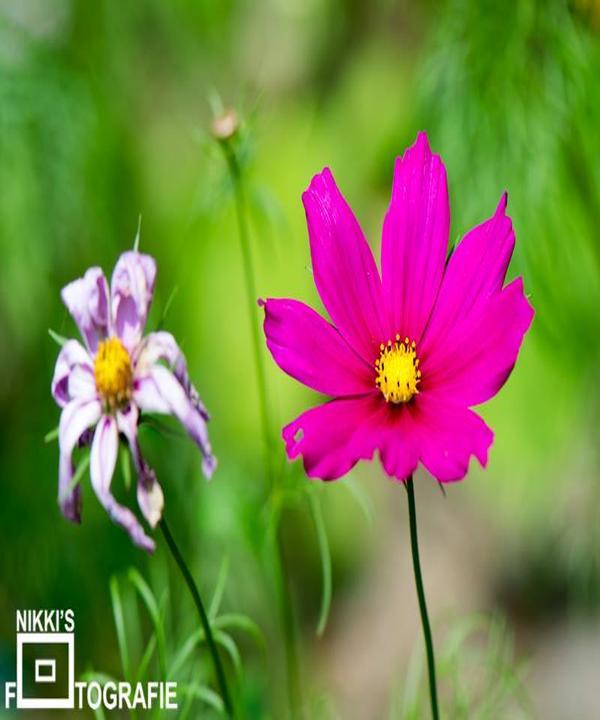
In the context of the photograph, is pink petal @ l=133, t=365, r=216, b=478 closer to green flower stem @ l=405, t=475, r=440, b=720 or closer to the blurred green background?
green flower stem @ l=405, t=475, r=440, b=720

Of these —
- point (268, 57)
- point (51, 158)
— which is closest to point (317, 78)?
point (268, 57)

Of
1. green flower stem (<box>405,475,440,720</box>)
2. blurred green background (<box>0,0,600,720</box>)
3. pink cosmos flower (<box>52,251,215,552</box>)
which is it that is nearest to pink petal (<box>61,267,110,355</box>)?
pink cosmos flower (<box>52,251,215,552</box>)

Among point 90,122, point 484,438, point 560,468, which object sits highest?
point 90,122

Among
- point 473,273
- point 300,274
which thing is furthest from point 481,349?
point 300,274

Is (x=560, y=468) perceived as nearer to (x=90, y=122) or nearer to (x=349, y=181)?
(x=349, y=181)

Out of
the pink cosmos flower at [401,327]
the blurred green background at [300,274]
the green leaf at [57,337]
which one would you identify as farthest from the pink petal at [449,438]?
the blurred green background at [300,274]

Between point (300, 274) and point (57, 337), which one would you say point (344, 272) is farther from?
point (300, 274)
